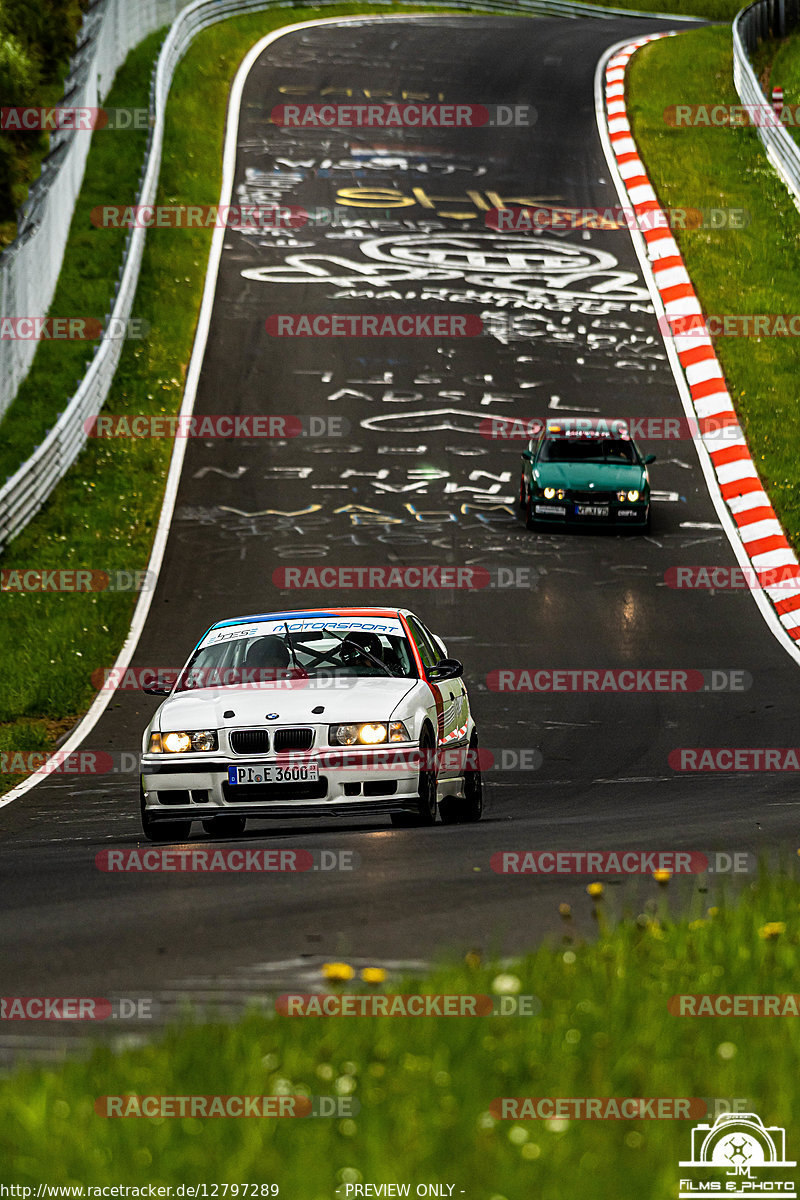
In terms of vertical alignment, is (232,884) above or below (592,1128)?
above

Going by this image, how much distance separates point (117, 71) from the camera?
40.4 m

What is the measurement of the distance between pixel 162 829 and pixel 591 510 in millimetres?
13211

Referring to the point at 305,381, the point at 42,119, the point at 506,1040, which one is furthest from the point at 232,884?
the point at 42,119

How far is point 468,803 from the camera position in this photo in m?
10.5

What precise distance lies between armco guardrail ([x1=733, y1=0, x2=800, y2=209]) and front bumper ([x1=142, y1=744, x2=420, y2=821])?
1156 inches

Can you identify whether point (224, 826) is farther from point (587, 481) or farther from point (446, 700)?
point (587, 481)

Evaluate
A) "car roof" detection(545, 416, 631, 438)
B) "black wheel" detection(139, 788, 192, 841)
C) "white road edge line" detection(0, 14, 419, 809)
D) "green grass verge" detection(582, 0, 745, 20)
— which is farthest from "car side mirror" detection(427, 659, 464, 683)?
"green grass verge" detection(582, 0, 745, 20)

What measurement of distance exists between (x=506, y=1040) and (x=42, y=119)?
1417 inches

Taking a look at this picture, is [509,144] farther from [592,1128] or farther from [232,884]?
[592,1128]

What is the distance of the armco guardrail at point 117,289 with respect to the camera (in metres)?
21.4

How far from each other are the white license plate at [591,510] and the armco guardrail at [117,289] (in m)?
7.30

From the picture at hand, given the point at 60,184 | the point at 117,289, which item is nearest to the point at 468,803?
the point at 117,289

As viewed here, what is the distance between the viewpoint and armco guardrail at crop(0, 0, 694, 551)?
70.2 feet

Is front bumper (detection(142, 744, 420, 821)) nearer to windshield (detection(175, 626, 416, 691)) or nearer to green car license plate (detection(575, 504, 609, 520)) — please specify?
windshield (detection(175, 626, 416, 691))
